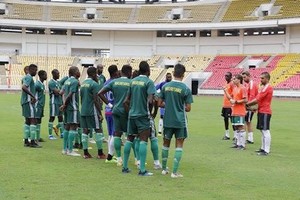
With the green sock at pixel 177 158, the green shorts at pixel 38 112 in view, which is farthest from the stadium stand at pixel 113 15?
the green sock at pixel 177 158

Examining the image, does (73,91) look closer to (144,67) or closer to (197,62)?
(144,67)

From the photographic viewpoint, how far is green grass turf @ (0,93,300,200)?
25.3ft

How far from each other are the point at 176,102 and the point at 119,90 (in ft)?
4.36

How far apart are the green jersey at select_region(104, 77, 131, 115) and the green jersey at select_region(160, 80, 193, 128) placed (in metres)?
0.96

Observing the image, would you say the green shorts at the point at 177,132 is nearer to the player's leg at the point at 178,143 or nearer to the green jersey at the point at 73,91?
the player's leg at the point at 178,143

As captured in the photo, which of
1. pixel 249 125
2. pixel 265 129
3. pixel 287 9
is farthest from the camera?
pixel 287 9

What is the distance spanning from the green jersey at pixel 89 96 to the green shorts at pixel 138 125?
1784mm

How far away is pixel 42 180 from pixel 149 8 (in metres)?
64.5

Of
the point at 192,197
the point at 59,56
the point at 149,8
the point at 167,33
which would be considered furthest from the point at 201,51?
the point at 192,197

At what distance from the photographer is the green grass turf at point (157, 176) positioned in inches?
303

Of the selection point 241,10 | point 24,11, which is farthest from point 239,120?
point 24,11

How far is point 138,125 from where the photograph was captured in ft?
29.9

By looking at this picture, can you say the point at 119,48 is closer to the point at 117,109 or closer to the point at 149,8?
the point at 149,8

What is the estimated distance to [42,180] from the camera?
8508 millimetres
